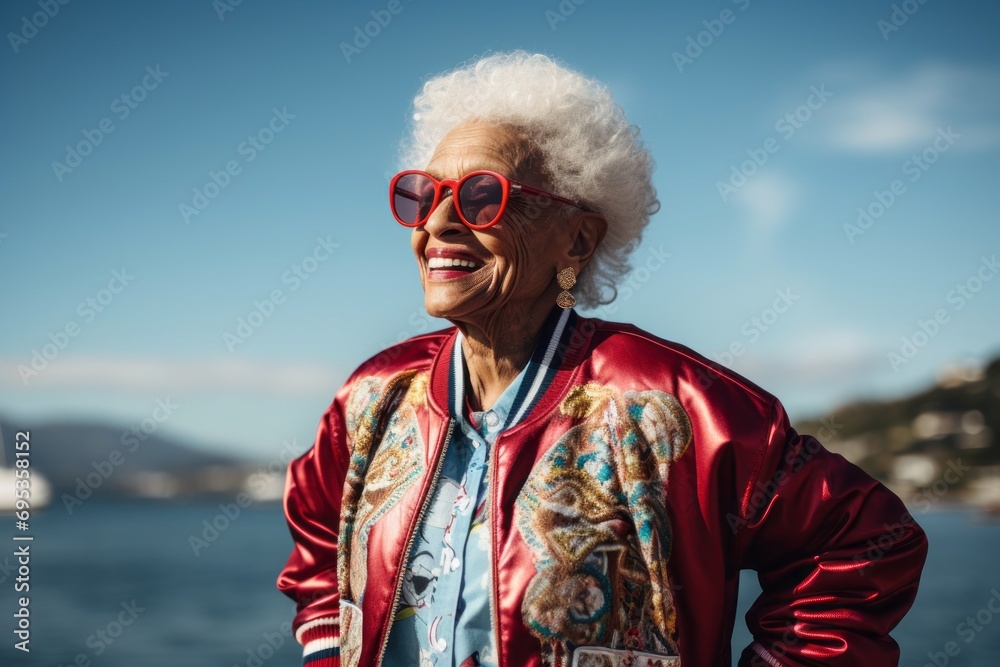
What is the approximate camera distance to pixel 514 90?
7.48 ft

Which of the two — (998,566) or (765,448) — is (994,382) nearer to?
(998,566)

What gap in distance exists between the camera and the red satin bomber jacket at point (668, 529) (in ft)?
6.38

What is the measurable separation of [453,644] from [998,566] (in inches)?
2113

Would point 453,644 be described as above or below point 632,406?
below

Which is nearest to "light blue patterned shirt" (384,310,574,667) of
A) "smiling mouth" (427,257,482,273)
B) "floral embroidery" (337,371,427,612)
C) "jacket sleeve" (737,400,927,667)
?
"floral embroidery" (337,371,427,612)

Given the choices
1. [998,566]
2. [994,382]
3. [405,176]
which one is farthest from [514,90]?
[994,382]

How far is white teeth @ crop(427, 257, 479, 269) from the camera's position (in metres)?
2.19

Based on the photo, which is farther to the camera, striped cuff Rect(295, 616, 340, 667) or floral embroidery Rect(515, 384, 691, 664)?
striped cuff Rect(295, 616, 340, 667)

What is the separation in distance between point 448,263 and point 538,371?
35 centimetres

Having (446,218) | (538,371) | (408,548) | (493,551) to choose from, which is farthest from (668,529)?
(446,218)

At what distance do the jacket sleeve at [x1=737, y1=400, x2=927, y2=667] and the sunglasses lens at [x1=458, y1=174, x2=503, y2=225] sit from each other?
2.68ft

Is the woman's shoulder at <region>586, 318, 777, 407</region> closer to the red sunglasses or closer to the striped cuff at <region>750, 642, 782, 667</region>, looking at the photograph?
the red sunglasses

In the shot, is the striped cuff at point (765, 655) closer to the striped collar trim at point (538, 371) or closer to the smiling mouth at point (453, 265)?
the striped collar trim at point (538, 371)

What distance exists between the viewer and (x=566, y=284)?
2.27 metres
